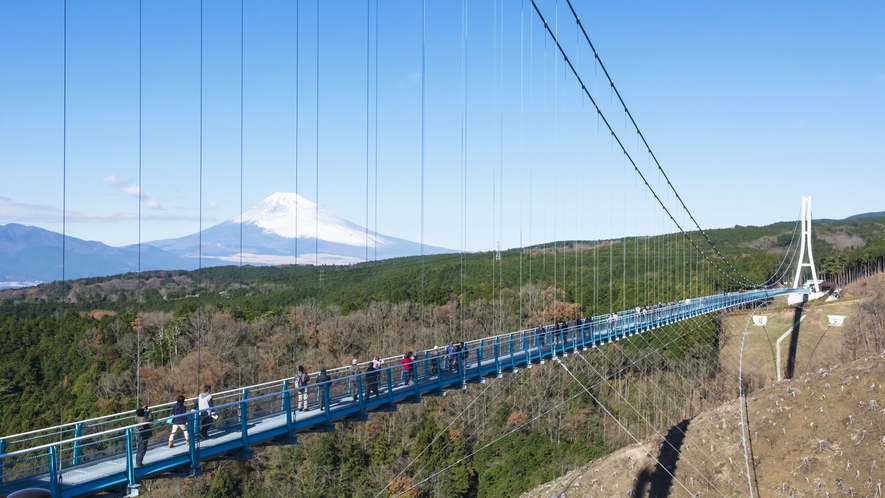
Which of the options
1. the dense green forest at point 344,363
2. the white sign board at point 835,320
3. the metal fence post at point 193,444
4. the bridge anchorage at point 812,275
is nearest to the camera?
the metal fence post at point 193,444

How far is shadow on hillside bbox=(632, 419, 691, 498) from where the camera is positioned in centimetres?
3316

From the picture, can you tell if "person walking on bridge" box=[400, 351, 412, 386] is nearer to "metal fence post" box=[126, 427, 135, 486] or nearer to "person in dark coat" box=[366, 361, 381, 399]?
"person in dark coat" box=[366, 361, 381, 399]

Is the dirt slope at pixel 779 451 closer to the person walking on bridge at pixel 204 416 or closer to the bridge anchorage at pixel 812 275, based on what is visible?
the person walking on bridge at pixel 204 416

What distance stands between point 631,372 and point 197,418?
2165 inches

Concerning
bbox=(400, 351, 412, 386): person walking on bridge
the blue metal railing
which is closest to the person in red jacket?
bbox=(400, 351, 412, 386): person walking on bridge

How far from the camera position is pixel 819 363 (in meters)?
69.4

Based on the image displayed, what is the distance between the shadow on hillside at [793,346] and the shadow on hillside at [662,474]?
35.3 m

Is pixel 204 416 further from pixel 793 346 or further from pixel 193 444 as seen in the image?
pixel 793 346

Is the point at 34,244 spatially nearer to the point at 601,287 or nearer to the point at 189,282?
the point at 189,282

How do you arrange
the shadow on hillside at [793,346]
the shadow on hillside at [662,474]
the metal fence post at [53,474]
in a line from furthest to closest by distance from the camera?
the shadow on hillside at [793,346] < the shadow on hillside at [662,474] < the metal fence post at [53,474]

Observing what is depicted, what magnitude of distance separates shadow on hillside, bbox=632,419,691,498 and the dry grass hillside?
5cm

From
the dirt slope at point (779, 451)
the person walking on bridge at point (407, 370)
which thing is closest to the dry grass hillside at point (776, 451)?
the dirt slope at point (779, 451)

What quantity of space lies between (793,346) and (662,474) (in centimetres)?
4410

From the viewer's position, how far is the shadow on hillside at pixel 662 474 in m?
33.2
